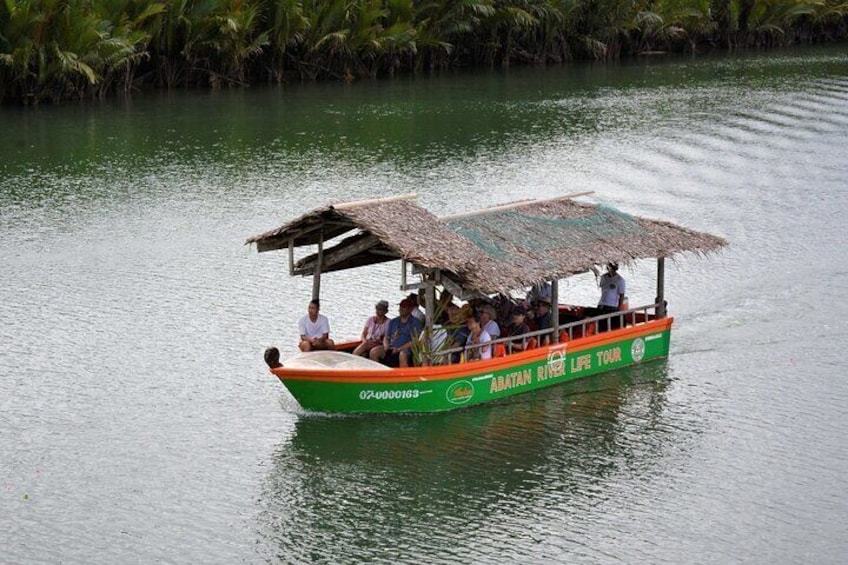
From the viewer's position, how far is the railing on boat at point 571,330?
70.4 feet

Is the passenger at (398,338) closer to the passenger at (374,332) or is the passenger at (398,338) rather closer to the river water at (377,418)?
the passenger at (374,332)

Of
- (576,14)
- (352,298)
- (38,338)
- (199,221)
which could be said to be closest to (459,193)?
(199,221)

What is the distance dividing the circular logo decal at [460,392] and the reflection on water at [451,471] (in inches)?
8.0

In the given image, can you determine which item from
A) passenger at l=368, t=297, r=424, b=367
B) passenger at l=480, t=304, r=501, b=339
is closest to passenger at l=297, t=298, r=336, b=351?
passenger at l=368, t=297, r=424, b=367

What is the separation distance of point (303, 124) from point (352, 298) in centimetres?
1971

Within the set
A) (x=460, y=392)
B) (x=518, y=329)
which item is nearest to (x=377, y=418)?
(x=460, y=392)

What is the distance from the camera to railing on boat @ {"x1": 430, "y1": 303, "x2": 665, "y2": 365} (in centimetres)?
2147

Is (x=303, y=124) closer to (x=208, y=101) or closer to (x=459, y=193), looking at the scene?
(x=208, y=101)

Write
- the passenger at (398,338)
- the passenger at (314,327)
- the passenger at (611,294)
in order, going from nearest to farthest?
the passenger at (398,338)
the passenger at (314,327)
the passenger at (611,294)

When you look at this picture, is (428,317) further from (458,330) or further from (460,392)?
(460,392)

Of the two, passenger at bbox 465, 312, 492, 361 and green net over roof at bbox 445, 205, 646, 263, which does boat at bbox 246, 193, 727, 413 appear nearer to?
green net over roof at bbox 445, 205, 646, 263

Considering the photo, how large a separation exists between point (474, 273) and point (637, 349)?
430cm

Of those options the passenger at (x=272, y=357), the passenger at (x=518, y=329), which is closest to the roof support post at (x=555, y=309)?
the passenger at (x=518, y=329)

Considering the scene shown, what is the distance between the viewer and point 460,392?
21328mm
